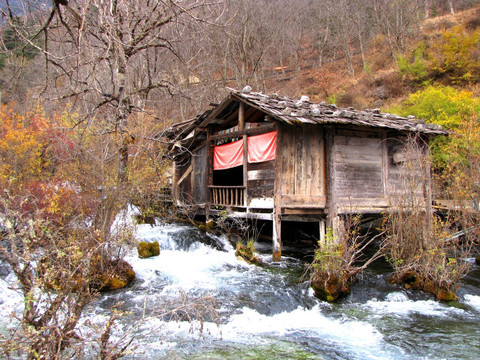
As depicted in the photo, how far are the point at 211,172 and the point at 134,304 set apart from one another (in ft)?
23.8

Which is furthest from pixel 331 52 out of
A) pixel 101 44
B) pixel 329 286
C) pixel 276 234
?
pixel 329 286

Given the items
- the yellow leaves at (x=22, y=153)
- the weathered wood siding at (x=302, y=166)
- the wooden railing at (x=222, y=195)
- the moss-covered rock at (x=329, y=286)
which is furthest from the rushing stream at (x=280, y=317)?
the yellow leaves at (x=22, y=153)

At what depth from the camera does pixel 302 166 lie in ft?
34.7

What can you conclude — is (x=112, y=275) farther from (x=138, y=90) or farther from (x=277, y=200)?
(x=138, y=90)

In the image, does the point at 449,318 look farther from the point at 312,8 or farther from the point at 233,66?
the point at 312,8

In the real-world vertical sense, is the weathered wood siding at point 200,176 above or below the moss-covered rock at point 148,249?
above

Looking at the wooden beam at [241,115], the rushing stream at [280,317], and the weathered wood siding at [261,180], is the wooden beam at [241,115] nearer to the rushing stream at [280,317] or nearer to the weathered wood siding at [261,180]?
the weathered wood siding at [261,180]

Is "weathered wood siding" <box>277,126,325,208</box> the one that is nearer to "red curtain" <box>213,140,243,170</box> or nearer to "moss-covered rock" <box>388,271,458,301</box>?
"red curtain" <box>213,140,243,170</box>

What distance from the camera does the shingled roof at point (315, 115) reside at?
933 centimetres

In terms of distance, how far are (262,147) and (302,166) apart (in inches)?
54.1

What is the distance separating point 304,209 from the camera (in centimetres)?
1059

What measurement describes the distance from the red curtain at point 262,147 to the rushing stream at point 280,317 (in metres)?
3.25

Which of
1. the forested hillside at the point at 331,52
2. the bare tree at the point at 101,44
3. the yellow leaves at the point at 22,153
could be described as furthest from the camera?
the forested hillside at the point at 331,52

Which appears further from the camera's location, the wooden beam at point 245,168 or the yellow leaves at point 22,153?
the yellow leaves at point 22,153
